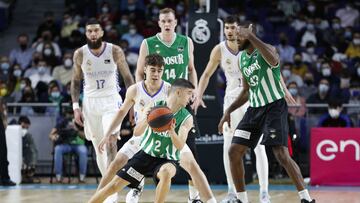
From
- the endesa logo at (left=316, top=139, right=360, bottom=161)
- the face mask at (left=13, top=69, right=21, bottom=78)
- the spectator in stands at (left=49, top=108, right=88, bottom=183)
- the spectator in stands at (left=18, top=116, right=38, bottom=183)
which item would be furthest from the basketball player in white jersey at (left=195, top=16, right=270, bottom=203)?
the face mask at (left=13, top=69, right=21, bottom=78)

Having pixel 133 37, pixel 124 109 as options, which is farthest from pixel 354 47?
pixel 124 109

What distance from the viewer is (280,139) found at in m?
10.0

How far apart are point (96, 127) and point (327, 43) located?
33.1ft

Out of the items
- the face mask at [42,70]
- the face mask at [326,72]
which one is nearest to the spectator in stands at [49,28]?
the face mask at [42,70]

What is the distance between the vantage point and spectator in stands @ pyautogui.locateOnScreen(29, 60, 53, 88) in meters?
19.0

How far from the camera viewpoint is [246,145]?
10211mm

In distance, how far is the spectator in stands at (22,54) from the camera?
67.3 feet

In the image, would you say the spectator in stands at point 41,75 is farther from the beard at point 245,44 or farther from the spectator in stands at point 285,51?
the beard at point 245,44

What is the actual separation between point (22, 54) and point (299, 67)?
6492 mm

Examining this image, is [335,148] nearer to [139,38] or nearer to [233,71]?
[233,71]

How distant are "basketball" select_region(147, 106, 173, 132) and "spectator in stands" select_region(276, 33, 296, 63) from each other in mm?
11422

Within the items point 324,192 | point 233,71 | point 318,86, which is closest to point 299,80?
point 318,86

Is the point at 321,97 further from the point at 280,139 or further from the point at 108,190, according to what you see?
the point at 108,190

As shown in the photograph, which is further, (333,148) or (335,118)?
(335,118)
